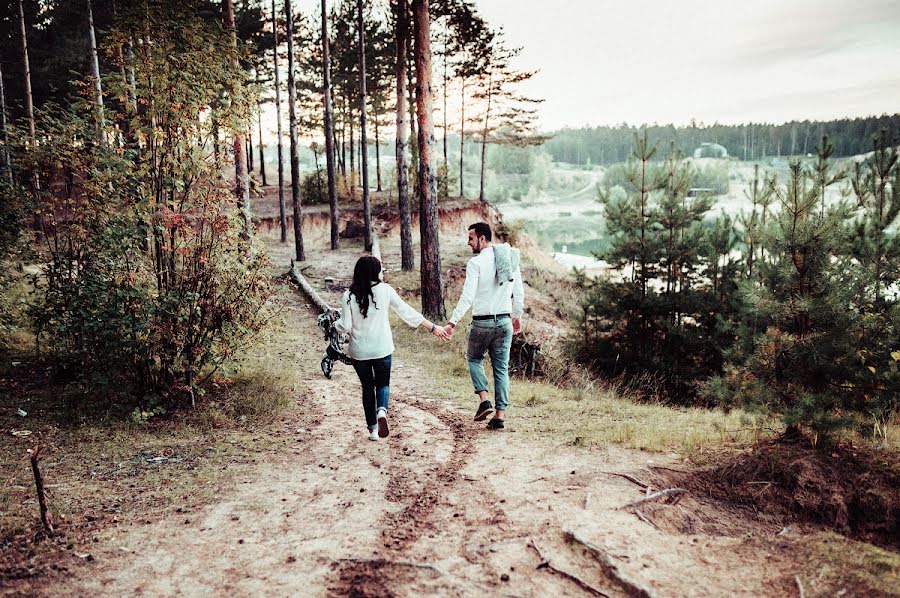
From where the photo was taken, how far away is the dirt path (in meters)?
3.34

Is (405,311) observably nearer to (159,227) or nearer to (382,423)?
(382,423)

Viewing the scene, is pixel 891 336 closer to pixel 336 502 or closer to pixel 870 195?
pixel 870 195

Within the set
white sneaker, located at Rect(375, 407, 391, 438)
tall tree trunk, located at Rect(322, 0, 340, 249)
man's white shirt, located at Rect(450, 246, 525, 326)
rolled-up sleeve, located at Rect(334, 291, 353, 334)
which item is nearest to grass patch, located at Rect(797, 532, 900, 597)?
man's white shirt, located at Rect(450, 246, 525, 326)

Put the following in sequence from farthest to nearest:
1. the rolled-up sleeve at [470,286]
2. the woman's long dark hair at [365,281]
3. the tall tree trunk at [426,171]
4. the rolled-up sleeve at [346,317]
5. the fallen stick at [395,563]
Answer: the tall tree trunk at [426,171] < the rolled-up sleeve at [470,286] < the rolled-up sleeve at [346,317] < the woman's long dark hair at [365,281] < the fallen stick at [395,563]

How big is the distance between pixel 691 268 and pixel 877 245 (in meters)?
3.89

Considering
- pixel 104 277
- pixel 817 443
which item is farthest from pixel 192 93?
pixel 817 443

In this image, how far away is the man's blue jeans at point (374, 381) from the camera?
231 inches

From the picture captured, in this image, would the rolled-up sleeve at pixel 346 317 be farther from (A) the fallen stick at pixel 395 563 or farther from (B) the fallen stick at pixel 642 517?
(B) the fallen stick at pixel 642 517

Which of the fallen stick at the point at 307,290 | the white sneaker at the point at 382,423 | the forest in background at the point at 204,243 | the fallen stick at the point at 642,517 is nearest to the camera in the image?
the fallen stick at the point at 642,517

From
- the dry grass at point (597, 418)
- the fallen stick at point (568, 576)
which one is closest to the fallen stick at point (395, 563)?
the fallen stick at point (568, 576)

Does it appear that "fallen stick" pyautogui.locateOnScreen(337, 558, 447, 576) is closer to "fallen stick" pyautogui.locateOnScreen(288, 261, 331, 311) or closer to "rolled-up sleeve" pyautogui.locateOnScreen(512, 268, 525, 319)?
"rolled-up sleeve" pyautogui.locateOnScreen(512, 268, 525, 319)

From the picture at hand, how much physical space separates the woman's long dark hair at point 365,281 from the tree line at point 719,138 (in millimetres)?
77331

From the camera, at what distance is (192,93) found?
20.7 feet

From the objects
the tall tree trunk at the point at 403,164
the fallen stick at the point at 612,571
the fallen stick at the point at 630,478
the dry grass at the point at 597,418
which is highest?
the tall tree trunk at the point at 403,164
